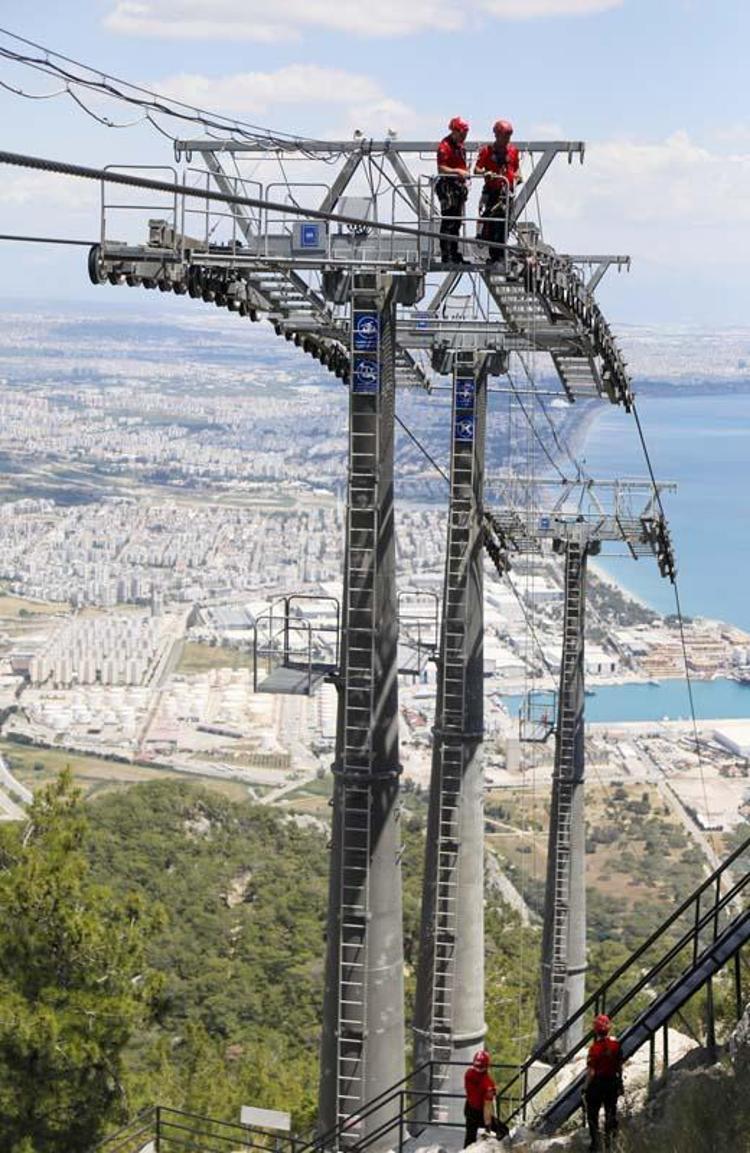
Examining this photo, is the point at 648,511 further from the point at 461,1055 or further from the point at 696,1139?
the point at 696,1139

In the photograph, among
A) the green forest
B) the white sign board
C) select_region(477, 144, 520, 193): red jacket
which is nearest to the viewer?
select_region(477, 144, 520, 193): red jacket

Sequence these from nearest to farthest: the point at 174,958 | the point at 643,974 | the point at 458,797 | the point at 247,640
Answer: the point at 458,797, the point at 643,974, the point at 174,958, the point at 247,640

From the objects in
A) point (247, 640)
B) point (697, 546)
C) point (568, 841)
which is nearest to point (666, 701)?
point (247, 640)

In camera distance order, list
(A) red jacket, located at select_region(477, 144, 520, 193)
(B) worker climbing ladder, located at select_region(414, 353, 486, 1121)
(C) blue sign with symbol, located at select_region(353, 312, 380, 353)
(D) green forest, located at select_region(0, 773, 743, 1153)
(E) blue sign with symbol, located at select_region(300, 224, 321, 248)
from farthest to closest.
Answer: (D) green forest, located at select_region(0, 773, 743, 1153), (B) worker climbing ladder, located at select_region(414, 353, 486, 1121), (A) red jacket, located at select_region(477, 144, 520, 193), (E) blue sign with symbol, located at select_region(300, 224, 321, 248), (C) blue sign with symbol, located at select_region(353, 312, 380, 353)

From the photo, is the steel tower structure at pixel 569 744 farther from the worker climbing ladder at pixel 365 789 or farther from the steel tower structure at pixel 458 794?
the worker climbing ladder at pixel 365 789

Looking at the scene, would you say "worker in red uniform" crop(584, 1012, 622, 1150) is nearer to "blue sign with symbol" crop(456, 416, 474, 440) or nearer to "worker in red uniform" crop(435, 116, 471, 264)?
"worker in red uniform" crop(435, 116, 471, 264)

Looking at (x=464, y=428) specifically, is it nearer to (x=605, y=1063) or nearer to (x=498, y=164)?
(x=498, y=164)

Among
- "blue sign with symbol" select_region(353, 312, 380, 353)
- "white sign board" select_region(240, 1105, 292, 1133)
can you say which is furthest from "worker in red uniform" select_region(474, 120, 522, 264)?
"white sign board" select_region(240, 1105, 292, 1133)

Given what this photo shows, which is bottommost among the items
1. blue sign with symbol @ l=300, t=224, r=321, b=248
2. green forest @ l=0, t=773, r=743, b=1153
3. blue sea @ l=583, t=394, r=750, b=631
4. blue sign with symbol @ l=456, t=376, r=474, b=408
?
blue sea @ l=583, t=394, r=750, b=631
